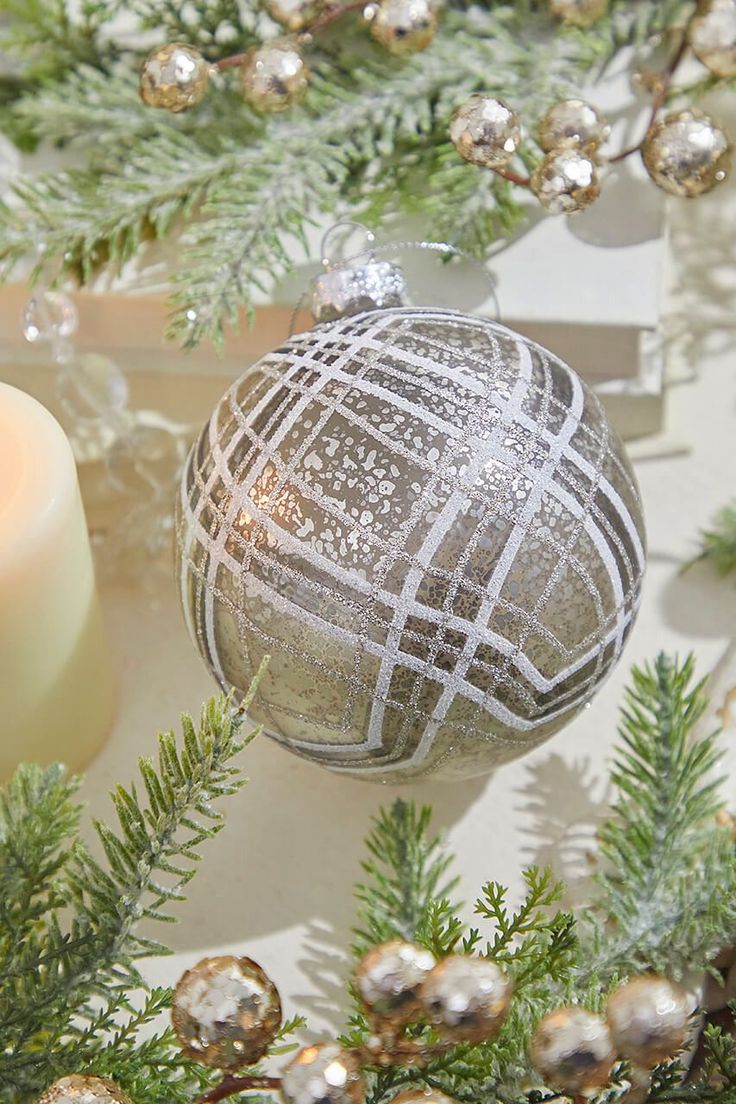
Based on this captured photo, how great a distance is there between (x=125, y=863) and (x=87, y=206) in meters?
0.34

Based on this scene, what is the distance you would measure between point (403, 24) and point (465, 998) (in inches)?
18.9

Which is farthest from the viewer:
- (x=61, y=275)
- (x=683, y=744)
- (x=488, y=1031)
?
(x=61, y=275)

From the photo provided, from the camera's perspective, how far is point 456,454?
47 cm

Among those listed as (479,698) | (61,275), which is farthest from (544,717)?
(61,275)

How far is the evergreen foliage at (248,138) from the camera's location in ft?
2.05

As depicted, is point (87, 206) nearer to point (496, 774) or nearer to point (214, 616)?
point (214, 616)

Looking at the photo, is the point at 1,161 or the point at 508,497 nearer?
the point at 508,497

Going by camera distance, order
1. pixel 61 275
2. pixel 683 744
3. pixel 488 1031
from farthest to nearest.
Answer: pixel 61 275 < pixel 683 744 < pixel 488 1031

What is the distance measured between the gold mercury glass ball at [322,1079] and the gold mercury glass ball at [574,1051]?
0.06 metres

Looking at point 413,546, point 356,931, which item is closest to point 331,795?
point 356,931

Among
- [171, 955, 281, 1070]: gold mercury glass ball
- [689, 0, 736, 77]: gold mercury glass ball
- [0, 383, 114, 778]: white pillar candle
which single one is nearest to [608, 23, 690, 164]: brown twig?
[689, 0, 736, 77]: gold mercury glass ball

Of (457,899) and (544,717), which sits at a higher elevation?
(544,717)

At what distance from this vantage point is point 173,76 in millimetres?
608

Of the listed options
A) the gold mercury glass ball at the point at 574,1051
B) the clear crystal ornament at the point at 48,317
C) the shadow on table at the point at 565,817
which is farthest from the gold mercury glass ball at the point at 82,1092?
the clear crystal ornament at the point at 48,317
